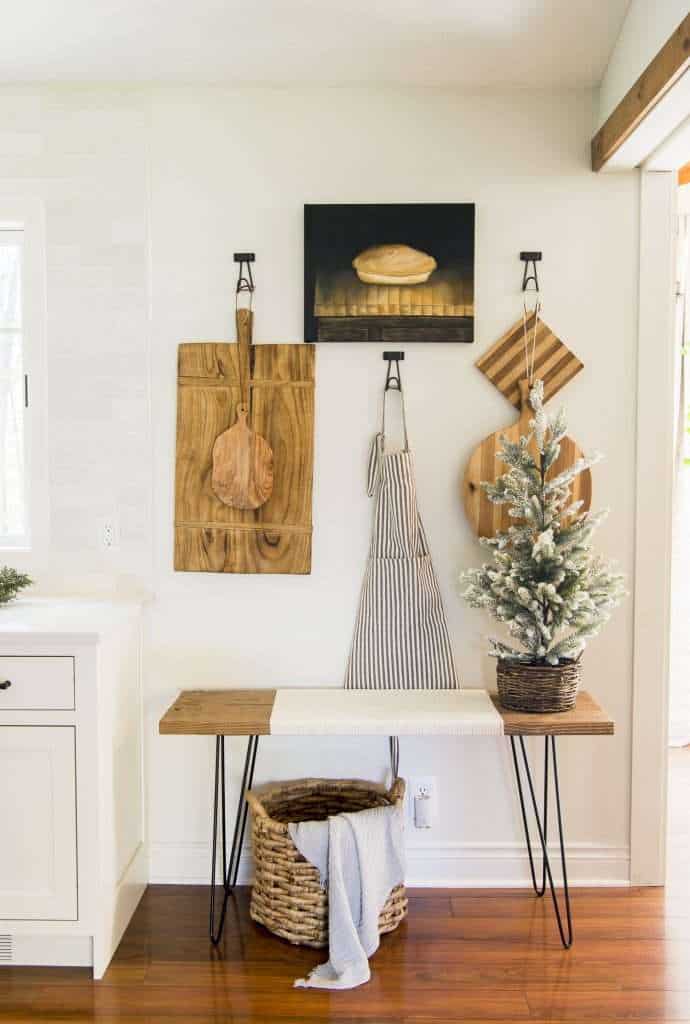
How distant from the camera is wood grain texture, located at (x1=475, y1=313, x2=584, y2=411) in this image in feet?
8.92

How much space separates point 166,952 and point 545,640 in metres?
1.29

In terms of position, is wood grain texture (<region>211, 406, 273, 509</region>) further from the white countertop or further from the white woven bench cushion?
the white woven bench cushion

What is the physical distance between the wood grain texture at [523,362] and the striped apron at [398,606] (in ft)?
0.97

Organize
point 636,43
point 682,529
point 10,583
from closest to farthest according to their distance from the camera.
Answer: point 636,43 → point 10,583 → point 682,529

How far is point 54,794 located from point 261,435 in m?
1.14

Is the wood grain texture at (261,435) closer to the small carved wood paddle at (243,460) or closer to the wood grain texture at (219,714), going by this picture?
the small carved wood paddle at (243,460)

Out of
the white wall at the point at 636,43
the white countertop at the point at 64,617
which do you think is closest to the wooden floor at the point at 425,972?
the white countertop at the point at 64,617

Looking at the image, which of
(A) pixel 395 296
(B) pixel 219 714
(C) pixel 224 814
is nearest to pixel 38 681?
(B) pixel 219 714

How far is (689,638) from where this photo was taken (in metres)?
4.18

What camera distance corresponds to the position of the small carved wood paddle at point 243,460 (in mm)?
2707

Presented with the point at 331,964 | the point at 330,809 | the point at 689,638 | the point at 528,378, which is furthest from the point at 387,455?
the point at 689,638

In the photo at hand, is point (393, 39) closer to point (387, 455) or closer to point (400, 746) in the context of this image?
point (387, 455)

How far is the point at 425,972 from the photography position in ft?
7.58

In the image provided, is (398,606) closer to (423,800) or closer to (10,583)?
(423,800)
